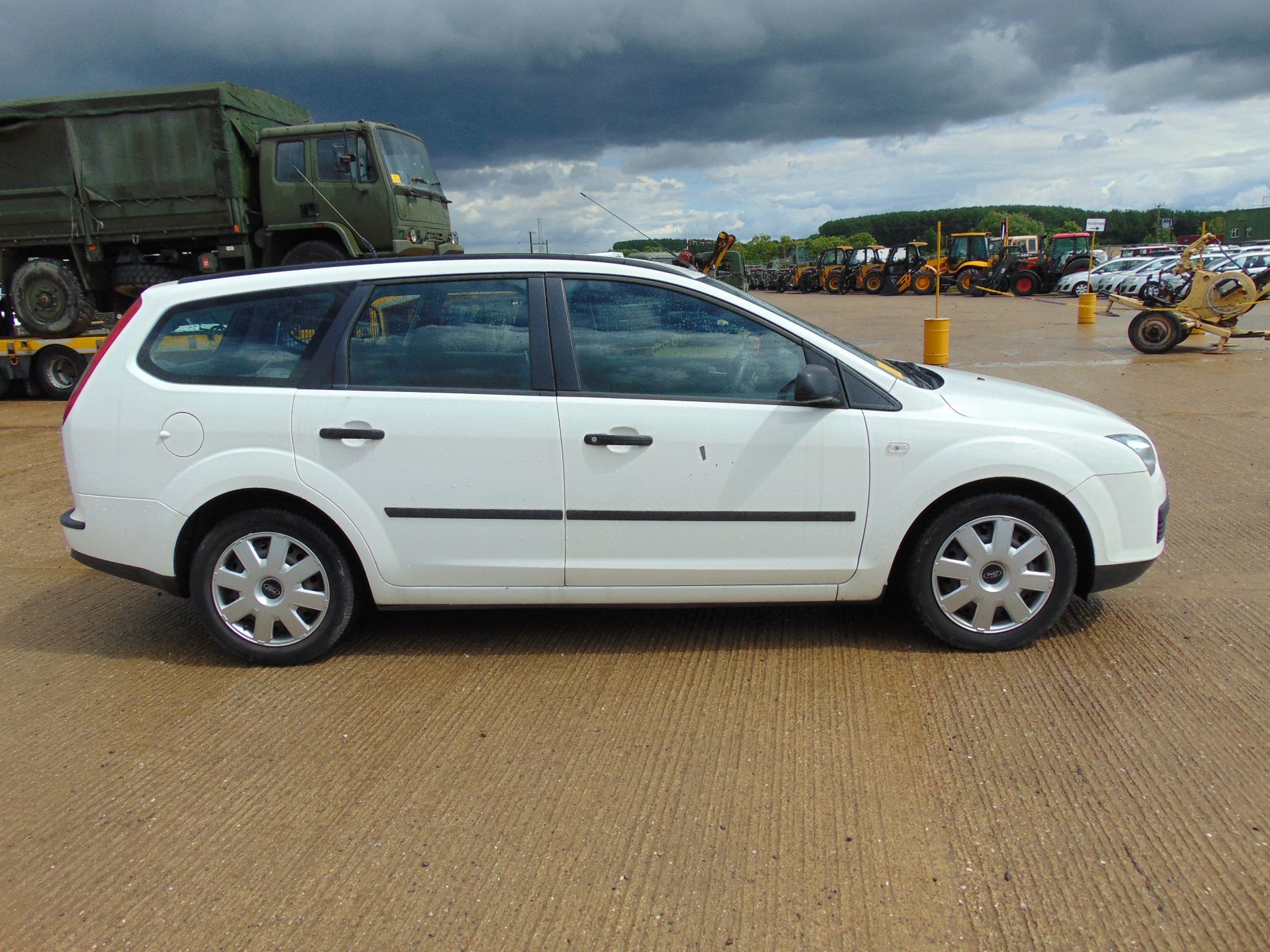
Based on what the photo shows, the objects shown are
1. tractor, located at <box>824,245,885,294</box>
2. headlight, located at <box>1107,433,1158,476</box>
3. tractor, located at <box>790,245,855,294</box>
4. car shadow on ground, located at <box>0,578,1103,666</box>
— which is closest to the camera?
headlight, located at <box>1107,433,1158,476</box>

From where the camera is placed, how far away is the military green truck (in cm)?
1231

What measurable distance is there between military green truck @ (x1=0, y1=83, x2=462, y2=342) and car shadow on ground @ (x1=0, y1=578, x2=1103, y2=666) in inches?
340

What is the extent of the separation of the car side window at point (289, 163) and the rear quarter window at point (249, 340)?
9.65 m

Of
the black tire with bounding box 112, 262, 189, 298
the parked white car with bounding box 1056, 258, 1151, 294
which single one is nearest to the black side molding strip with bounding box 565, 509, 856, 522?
the black tire with bounding box 112, 262, 189, 298

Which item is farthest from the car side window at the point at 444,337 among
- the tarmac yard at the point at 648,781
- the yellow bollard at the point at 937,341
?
the yellow bollard at the point at 937,341

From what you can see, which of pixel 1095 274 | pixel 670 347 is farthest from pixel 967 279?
pixel 670 347

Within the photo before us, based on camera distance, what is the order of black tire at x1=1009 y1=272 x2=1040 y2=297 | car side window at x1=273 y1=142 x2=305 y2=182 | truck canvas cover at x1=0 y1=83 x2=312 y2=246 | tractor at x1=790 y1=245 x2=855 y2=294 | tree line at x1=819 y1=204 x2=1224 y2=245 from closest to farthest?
truck canvas cover at x1=0 y1=83 x2=312 y2=246 < car side window at x1=273 y1=142 x2=305 y2=182 < black tire at x1=1009 y1=272 x2=1040 y2=297 < tractor at x1=790 y1=245 x2=855 y2=294 < tree line at x1=819 y1=204 x2=1224 y2=245

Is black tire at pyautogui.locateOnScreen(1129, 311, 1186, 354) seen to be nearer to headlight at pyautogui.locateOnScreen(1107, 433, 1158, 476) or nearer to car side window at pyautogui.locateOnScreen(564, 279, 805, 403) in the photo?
headlight at pyautogui.locateOnScreen(1107, 433, 1158, 476)

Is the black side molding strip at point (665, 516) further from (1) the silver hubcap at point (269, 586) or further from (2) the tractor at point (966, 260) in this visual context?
(2) the tractor at point (966, 260)

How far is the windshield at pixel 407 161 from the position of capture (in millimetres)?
12695

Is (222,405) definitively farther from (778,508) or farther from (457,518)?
(778,508)

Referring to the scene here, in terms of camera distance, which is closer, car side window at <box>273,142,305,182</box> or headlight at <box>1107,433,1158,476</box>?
headlight at <box>1107,433,1158,476</box>

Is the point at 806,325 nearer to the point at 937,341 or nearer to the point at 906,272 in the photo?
the point at 937,341

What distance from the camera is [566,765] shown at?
3.13 metres
